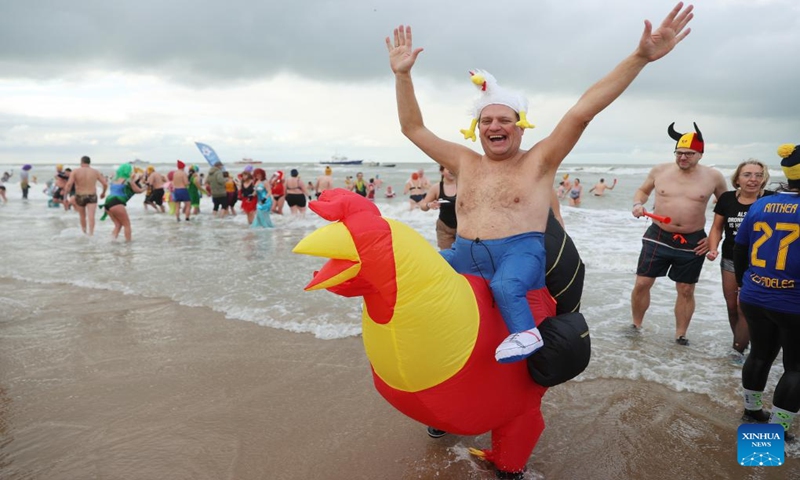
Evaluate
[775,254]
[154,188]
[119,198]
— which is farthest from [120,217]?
[775,254]

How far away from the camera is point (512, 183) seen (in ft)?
8.26

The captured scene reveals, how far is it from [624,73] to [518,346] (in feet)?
4.47

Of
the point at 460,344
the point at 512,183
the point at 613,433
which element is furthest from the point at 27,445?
the point at 613,433

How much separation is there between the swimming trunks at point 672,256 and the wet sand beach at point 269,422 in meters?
1.36

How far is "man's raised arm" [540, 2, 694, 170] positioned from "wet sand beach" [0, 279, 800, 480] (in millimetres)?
1880

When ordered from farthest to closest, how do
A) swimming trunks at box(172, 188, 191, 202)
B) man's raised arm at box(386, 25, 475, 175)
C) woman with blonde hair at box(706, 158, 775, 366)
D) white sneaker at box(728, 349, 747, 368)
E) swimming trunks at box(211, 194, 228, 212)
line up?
swimming trunks at box(211, 194, 228, 212) < swimming trunks at box(172, 188, 191, 202) < white sneaker at box(728, 349, 747, 368) < woman with blonde hair at box(706, 158, 775, 366) < man's raised arm at box(386, 25, 475, 175)

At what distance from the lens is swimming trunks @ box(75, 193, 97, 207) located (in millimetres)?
11172

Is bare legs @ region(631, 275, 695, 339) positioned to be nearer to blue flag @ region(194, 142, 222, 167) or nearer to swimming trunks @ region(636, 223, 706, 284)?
swimming trunks @ region(636, 223, 706, 284)

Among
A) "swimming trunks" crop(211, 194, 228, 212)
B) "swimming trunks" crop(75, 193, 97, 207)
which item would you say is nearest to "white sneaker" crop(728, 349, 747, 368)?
"swimming trunks" crop(75, 193, 97, 207)

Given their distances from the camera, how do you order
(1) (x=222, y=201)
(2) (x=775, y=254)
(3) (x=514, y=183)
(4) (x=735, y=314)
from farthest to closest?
1. (1) (x=222, y=201)
2. (4) (x=735, y=314)
3. (2) (x=775, y=254)
4. (3) (x=514, y=183)

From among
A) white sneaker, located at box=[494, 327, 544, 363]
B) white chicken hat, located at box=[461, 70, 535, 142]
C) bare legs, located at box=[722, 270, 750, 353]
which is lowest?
bare legs, located at box=[722, 270, 750, 353]

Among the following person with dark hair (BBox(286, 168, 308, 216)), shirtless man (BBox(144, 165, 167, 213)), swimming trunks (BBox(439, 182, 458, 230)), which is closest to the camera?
swimming trunks (BBox(439, 182, 458, 230))

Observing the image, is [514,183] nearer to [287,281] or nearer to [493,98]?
[493,98]

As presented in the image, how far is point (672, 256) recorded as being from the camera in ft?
15.4
